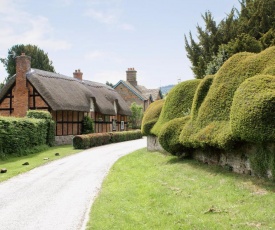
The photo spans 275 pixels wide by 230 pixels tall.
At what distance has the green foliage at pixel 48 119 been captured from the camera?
89.8 feet

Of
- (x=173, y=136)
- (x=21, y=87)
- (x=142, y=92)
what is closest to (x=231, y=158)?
(x=173, y=136)

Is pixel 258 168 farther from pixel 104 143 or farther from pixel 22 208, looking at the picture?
pixel 104 143

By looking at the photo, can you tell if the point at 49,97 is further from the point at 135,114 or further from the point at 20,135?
the point at 135,114

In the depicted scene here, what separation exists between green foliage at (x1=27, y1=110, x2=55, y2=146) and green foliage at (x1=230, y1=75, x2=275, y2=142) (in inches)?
794

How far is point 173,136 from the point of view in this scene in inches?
624

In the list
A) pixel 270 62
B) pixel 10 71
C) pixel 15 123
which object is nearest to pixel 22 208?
pixel 270 62

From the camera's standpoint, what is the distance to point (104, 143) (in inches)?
1258

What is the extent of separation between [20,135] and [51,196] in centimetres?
1258

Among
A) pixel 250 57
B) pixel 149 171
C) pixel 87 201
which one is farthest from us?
pixel 149 171

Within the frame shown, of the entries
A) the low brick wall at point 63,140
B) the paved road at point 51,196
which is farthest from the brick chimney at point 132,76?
the paved road at point 51,196

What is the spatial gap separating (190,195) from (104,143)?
2275 centimetres

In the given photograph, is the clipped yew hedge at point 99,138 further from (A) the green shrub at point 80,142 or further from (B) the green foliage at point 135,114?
(B) the green foliage at point 135,114

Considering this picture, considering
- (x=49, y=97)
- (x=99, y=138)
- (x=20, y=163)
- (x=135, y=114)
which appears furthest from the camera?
(x=135, y=114)

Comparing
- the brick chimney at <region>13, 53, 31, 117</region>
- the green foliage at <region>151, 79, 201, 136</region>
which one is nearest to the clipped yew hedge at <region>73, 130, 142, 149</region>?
the brick chimney at <region>13, 53, 31, 117</region>
